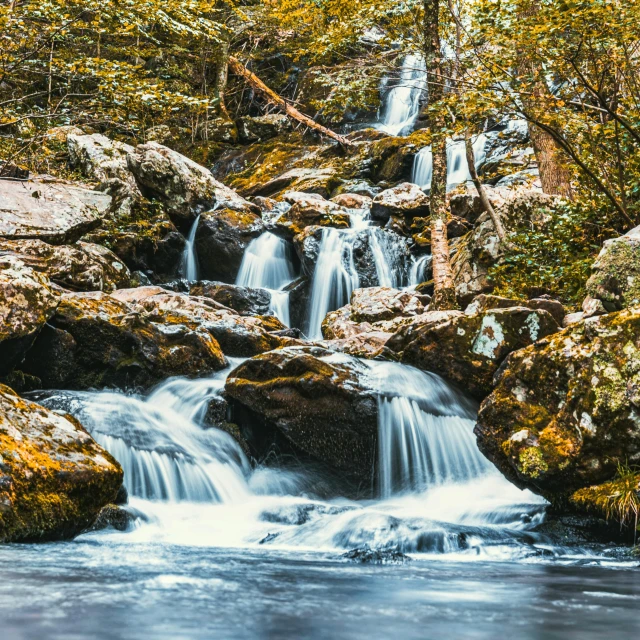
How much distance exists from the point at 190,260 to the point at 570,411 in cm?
1172

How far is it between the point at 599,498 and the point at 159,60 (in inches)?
1102

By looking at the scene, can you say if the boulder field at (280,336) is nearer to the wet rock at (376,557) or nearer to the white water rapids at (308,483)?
the white water rapids at (308,483)

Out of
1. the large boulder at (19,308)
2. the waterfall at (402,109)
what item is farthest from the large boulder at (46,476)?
the waterfall at (402,109)

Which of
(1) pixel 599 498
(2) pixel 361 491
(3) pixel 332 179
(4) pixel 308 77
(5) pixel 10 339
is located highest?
(4) pixel 308 77

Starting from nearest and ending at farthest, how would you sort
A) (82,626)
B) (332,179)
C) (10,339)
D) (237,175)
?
1. (82,626)
2. (10,339)
3. (332,179)
4. (237,175)

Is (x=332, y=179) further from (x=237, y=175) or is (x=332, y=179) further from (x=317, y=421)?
(x=317, y=421)

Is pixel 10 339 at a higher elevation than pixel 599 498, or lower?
higher

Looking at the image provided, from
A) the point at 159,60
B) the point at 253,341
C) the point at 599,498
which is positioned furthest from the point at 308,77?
the point at 599,498

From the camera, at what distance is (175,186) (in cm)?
1642

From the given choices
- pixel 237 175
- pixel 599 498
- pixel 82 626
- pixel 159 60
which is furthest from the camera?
pixel 159 60

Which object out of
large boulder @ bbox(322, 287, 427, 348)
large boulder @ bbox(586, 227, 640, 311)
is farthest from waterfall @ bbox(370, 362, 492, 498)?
large boulder @ bbox(322, 287, 427, 348)

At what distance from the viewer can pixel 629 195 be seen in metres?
8.98

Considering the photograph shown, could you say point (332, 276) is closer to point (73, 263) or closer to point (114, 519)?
point (73, 263)

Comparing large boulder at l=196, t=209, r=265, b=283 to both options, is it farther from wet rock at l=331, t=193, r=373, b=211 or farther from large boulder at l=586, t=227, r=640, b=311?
large boulder at l=586, t=227, r=640, b=311
